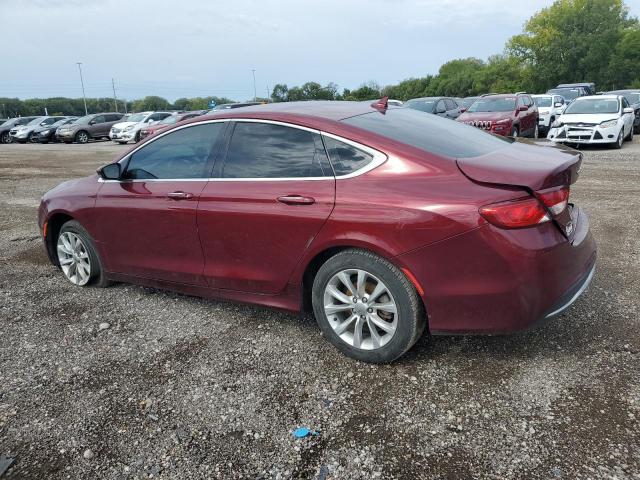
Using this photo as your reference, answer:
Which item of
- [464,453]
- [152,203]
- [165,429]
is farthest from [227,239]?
[464,453]

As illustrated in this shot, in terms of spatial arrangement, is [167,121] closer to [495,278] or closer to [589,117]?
[589,117]

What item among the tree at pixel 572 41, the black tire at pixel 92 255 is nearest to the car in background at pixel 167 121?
the black tire at pixel 92 255

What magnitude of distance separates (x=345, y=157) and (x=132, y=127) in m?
25.2

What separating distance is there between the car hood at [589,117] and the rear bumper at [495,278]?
12.7 m

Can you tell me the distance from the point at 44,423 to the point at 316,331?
5.95 feet

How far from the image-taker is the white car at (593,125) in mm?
14000

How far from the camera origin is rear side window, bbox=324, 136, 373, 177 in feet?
10.6

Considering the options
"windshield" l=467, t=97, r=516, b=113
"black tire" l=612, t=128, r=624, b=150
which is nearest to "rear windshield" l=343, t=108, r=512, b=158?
"windshield" l=467, t=97, r=516, b=113

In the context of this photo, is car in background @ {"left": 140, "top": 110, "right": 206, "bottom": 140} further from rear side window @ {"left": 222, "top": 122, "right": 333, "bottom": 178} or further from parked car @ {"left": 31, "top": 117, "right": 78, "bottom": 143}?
rear side window @ {"left": 222, "top": 122, "right": 333, "bottom": 178}

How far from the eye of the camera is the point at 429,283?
2.98 m

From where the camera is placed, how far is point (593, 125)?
1398 centimetres

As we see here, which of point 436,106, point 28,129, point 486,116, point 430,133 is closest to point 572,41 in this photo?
point 436,106

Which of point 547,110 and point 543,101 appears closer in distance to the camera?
point 547,110

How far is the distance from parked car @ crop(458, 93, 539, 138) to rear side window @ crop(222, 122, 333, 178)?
11475mm
